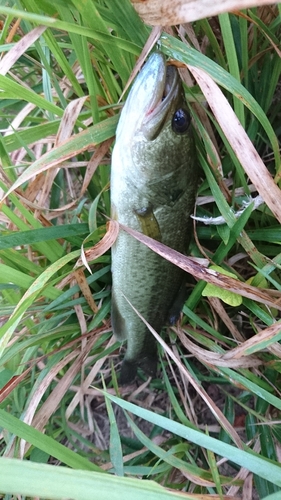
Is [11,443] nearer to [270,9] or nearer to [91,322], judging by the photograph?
[91,322]

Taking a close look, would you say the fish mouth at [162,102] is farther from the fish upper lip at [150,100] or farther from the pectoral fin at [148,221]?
the pectoral fin at [148,221]

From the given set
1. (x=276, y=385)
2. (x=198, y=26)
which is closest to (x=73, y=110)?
(x=198, y=26)

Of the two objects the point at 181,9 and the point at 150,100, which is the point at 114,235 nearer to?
the point at 150,100

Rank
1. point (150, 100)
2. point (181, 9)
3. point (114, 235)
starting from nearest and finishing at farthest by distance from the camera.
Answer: point (181, 9) → point (150, 100) → point (114, 235)

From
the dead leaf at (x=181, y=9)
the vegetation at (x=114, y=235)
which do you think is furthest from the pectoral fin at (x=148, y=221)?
the dead leaf at (x=181, y=9)

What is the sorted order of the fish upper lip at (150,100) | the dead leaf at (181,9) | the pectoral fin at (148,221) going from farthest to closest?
the pectoral fin at (148,221), the fish upper lip at (150,100), the dead leaf at (181,9)

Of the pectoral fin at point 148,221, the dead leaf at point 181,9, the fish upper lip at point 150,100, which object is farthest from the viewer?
the pectoral fin at point 148,221

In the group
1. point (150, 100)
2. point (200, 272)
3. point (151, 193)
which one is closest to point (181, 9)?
point (150, 100)

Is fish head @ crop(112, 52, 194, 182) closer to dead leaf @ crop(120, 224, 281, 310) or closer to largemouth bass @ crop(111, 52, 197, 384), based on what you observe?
largemouth bass @ crop(111, 52, 197, 384)
